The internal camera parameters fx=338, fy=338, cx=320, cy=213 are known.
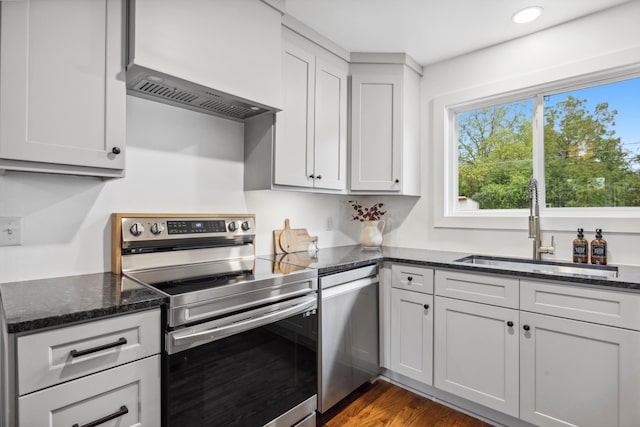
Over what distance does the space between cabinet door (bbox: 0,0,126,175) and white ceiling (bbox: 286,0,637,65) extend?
1050mm

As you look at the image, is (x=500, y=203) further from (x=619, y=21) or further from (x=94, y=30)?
(x=94, y=30)

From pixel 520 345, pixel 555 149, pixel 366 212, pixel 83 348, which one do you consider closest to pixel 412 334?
pixel 520 345

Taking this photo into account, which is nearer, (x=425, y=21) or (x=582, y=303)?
(x=582, y=303)

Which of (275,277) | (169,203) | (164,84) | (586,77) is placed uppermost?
(586,77)

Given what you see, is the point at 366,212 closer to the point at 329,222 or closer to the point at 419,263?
the point at 329,222

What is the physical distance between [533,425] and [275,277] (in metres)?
1.58

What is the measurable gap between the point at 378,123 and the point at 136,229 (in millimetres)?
1783

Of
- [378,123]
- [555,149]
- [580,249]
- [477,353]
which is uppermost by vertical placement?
[378,123]

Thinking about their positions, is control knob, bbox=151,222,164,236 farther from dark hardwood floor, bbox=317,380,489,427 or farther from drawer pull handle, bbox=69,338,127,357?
dark hardwood floor, bbox=317,380,489,427

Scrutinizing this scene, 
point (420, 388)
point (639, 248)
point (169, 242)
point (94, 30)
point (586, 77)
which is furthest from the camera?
point (420, 388)

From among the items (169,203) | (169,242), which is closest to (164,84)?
(169,203)

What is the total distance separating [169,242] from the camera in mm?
1763

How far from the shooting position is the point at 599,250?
6.38 ft

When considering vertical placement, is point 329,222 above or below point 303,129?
below
